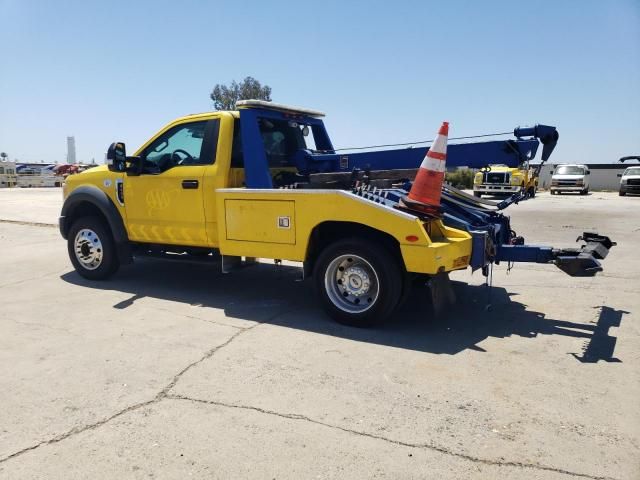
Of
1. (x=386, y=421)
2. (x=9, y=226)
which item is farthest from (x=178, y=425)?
(x=9, y=226)

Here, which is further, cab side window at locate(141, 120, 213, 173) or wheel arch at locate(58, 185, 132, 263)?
wheel arch at locate(58, 185, 132, 263)

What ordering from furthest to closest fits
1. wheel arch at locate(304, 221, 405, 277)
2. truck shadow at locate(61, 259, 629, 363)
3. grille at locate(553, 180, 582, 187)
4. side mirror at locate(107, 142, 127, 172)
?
grille at locate(553, 180, 582, 187) < side mirror at locate(107, 142, 127, 172) < wheel arch at locate(304, 221, 405, 277) < truck shadow at locate(61, 259, 629, 363)

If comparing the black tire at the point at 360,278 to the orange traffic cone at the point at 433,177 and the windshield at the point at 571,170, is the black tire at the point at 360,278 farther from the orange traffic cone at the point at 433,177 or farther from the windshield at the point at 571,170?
the windshield at the point at 571,170

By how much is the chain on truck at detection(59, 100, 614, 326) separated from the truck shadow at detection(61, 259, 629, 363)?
313 millimetres

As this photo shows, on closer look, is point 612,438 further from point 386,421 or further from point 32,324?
point 32,324

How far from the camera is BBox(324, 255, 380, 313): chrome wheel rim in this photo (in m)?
5.11

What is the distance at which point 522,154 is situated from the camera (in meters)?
5.35

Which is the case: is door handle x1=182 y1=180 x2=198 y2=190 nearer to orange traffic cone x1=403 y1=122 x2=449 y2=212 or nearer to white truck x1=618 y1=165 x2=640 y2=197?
orange traffic cone x1=403 y1=122 x2=449 y2=212

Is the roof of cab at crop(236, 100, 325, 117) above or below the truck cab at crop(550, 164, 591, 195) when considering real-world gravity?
above

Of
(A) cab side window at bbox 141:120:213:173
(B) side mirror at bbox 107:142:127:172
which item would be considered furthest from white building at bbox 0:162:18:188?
(A) cab side window at bbox 141:120:213:173

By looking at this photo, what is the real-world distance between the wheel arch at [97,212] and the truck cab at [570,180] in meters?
28.9

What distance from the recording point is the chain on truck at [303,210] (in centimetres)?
497

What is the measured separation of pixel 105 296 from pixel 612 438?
5559mm

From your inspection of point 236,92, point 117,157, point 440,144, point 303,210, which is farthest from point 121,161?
point 236,92
